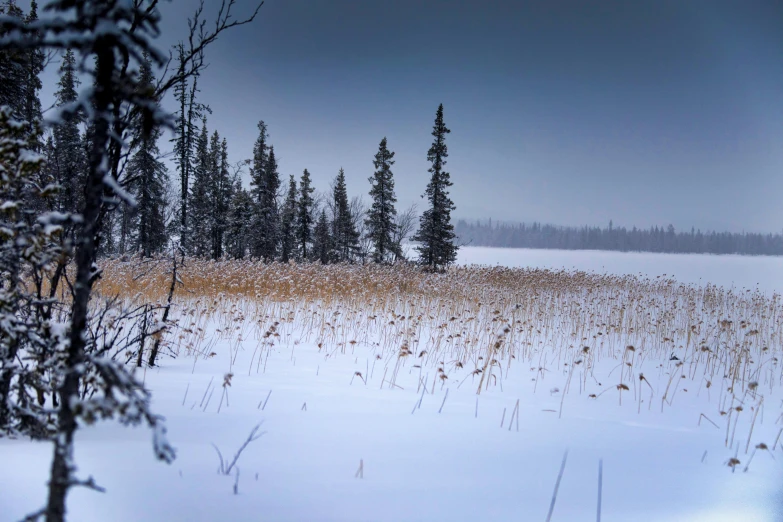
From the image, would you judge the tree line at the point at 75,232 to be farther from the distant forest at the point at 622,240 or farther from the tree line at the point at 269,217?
the distant forest at the point at 622,240

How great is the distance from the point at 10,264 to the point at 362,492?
2234mm

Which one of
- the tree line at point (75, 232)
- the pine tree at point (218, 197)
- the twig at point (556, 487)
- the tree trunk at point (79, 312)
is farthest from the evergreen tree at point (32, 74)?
the pine tree at point (218, 197)

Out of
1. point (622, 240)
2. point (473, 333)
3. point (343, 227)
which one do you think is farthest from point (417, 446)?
point (622, 240)

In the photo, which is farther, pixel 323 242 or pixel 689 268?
pixel 323 242

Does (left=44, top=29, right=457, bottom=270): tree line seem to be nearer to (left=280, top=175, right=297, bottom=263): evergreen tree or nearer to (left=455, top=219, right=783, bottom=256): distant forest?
(left=280, top=175, right=297, bottom=263): evergreen tree

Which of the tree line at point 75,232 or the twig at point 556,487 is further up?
the tree line at point 75,232

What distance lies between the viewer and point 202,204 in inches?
1351

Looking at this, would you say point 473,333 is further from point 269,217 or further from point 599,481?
point 269,217

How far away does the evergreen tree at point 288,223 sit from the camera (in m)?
33.2

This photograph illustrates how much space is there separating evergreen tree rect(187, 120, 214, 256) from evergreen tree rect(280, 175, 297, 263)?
19.1ft

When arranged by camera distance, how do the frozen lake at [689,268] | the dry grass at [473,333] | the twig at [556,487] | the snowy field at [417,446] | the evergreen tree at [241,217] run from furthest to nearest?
the evergreen tree at [241,217] < the frozen lake at [689,268] < the dry grass at [473,333] < the twig at [556,487] < the snowy field at [417,446]

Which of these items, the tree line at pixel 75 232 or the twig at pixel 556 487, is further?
the twig at pixel 556 487

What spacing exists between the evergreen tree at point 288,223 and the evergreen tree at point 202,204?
5.81 m

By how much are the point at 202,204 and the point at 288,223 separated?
7.60 m
